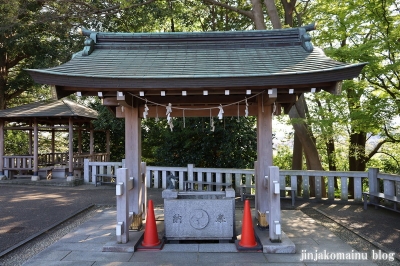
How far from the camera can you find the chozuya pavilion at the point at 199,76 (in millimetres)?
5121

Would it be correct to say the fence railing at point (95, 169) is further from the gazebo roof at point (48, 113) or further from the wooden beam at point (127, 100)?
the wooden beam at point (127, 100)

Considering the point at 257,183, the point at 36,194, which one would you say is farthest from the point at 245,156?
the point at 36,194

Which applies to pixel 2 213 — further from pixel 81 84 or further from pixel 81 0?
pixel 81 0

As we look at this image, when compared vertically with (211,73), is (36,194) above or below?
below

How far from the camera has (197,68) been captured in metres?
5.73

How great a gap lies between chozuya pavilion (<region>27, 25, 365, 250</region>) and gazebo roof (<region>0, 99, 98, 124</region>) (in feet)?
24.3

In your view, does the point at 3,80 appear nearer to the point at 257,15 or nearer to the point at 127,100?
the point at 257,15

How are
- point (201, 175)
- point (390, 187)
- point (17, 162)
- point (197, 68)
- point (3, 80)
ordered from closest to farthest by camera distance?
point (197, 68) < point (390, 187) < point (201, 175) < point (17, 162) < point (3, 80)

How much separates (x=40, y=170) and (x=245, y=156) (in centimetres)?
932

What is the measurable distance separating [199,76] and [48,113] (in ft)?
34.3

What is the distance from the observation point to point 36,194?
36.1 feet

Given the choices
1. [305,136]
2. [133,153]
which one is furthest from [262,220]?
[305,136]

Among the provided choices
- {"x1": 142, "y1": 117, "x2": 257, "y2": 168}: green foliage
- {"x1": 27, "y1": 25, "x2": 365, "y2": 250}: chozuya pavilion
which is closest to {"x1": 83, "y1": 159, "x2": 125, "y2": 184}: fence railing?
{"x1": 142, "y1": 117, "x2": 257, "y2": 168}: green foliage

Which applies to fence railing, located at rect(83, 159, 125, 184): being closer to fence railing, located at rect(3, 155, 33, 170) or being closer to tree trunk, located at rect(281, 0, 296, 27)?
fence railing, located at rect(3, 155, 33, 170)
